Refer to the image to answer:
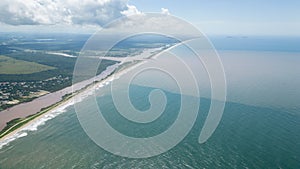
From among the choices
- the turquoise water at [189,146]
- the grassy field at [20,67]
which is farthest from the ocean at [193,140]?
the grassy field at [20,67]

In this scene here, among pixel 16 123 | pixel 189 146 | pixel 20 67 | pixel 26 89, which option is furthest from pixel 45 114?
pixel 20 67

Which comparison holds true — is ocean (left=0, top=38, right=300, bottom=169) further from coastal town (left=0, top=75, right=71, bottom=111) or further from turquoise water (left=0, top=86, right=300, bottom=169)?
coastal town (left=0, top=75, right=71, bottom=111)

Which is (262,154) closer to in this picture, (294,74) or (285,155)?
(285,155)

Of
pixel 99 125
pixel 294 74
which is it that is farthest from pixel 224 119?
pixel 294 74

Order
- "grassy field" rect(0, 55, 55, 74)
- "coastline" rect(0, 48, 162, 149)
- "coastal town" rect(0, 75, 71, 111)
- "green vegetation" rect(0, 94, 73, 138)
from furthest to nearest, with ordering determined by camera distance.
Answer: "grassy field" rect(0, 55, 55, 74), "coastal town" rect(0, 75, 71, 111), "green vegetation" rect(0, 94, 73, 138), "coastline" rect(0, 48, 162, 149)

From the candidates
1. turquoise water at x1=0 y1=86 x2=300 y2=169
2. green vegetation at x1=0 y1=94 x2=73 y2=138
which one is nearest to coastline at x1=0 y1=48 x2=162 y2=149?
green vegetation at x1=0 y1=94 x2=73 y2=138

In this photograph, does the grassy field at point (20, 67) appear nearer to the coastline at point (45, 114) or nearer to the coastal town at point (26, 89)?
the coastal town at point (26, 89)

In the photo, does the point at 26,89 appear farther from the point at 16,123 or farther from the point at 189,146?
the point at 189,146
